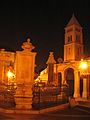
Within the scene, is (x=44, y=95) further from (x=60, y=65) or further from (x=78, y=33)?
(x=78, y=33)

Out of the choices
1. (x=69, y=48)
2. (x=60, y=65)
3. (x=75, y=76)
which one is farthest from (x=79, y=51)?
(x=75, y=76)

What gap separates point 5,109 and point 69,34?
4646 cm

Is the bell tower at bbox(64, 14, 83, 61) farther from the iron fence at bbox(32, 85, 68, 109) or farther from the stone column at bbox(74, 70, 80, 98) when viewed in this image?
the iron fence at bbox(32, 85, 68, 109)

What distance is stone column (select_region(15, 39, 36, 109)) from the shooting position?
1448 cm

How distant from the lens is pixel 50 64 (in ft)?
90.7

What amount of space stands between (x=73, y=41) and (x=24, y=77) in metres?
43.3

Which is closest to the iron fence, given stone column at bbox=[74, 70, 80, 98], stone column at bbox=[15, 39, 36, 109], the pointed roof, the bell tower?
stone column at bbox=[15, 39, 36, 109]

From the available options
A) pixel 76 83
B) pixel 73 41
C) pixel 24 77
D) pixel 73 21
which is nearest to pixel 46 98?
pixel 24 77

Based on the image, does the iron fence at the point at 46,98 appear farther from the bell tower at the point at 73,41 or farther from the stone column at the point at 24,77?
the bell tower at the point at 73,41

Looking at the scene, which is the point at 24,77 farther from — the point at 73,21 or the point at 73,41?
the point at 73,21

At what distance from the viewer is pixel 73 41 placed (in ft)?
188

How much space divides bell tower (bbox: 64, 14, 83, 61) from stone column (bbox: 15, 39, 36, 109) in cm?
4190

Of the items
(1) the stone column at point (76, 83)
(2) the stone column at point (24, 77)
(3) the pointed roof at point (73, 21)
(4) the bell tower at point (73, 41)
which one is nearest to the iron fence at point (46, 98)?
(2) the stone column at point (24, 77)

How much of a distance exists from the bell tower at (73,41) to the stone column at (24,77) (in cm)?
4190
